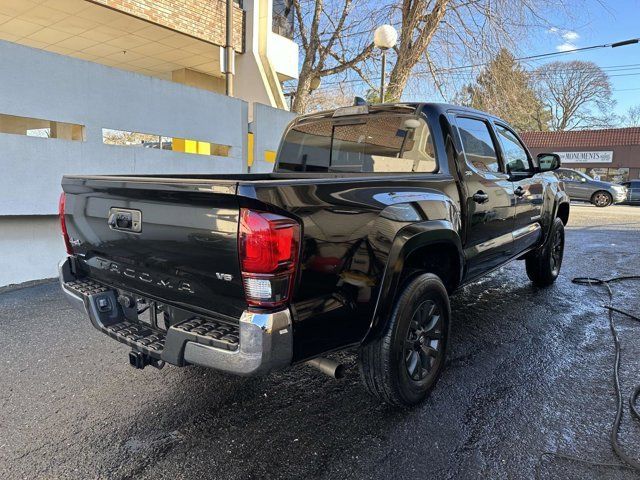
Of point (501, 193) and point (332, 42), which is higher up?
point (332, 42)

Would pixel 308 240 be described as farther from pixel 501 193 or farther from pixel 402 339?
pixel 501 193

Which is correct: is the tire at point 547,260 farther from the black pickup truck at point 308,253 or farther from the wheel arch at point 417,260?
the wheel arch at point 417,260

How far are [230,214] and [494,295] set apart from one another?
430 cm

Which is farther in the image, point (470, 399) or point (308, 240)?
point (470, 399)

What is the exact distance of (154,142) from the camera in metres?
8.32

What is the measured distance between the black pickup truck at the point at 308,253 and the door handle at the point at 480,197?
0.02 m

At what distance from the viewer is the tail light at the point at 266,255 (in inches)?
75.5

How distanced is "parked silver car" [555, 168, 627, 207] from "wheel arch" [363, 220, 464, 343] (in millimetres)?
19648

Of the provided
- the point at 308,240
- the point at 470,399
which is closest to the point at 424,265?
the point at 470,399

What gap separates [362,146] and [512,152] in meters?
1.85

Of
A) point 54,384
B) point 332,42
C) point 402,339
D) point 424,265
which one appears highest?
point 332,42

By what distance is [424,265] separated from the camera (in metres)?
3.06

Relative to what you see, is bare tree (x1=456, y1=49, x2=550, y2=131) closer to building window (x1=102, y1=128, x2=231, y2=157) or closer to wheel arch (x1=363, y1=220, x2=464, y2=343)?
building window (x1=102, y1=128, x2=231, y2=157)

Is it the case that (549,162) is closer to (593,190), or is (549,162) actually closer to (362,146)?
(362,146)
